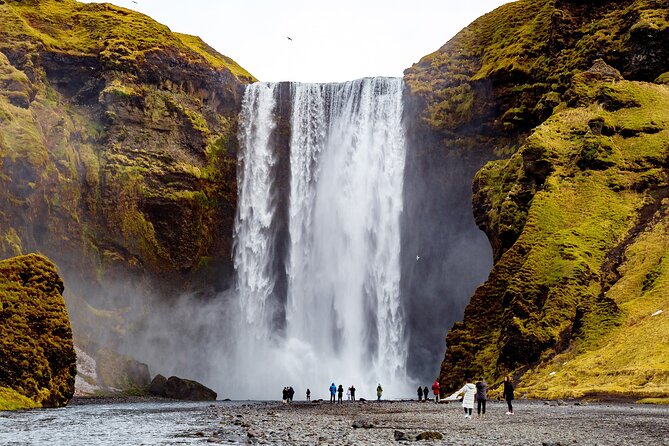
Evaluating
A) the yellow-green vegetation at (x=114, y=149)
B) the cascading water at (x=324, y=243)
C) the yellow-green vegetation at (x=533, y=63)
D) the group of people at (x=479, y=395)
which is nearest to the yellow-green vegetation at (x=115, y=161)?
the yellow-green vegetation at (x=114, y=149)

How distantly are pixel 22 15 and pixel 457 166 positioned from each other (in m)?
51.4

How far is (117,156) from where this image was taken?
84.8 meters

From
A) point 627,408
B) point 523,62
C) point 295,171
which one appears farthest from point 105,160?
point 627,408

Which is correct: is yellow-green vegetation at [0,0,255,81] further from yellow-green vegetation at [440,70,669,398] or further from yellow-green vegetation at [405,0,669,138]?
yellow-green vegetation at [440,70,669,398]

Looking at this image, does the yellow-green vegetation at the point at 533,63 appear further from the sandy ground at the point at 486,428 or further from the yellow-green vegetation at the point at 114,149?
the sandy ground at the point at 486,428

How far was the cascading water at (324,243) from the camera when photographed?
263 ft

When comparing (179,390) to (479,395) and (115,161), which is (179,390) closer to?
(115,161)

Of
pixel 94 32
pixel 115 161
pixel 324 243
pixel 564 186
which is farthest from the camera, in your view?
pixel 94 32

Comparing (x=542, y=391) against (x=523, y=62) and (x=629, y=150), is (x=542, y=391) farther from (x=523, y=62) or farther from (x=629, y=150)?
(x=523, y=62)

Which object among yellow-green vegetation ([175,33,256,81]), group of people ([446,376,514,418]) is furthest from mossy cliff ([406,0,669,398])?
yellow-green vegetation ([175,33,256,81])

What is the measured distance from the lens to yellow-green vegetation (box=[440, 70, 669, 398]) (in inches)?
1941

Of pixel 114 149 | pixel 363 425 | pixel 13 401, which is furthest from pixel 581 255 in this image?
pixel 114 149

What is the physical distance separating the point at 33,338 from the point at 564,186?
40.8 metres

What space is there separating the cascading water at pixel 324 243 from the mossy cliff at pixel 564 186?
23.1 ft
